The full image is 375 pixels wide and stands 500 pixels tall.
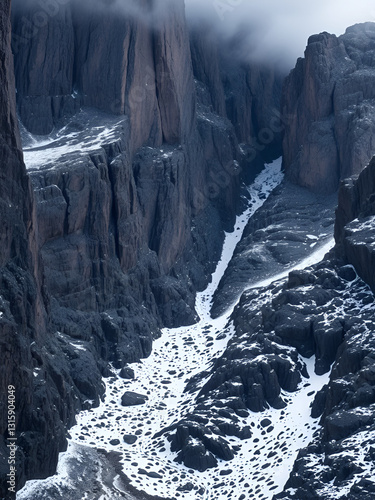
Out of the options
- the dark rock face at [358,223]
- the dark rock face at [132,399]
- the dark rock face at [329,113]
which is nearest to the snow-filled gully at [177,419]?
the dark rock face at [132,399]

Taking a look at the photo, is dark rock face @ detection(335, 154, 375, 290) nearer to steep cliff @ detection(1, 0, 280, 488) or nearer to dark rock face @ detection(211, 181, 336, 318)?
dark rock face @ detection(211, 181, 336, 318)

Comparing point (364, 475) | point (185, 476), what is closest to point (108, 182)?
point (185, 476)

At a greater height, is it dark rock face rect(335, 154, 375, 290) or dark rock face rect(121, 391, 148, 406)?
dark rock face rect(335, 154, 375, 290)

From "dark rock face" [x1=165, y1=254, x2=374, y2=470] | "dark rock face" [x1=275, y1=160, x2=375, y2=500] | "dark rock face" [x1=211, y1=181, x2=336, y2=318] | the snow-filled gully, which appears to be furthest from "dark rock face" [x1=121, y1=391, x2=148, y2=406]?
"dark rock face" [x1=211, y1=181, x2=336, y2=318]

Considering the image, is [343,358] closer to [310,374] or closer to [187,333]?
[310,374]

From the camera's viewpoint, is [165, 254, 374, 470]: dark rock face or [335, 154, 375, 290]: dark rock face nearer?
[165, 254, 374, 470]: dark rock face

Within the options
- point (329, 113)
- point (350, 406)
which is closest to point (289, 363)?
point (350, 406)

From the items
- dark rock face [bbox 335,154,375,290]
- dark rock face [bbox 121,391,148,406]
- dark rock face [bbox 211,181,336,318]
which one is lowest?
dark rock face [bbox 121,391,148,406]

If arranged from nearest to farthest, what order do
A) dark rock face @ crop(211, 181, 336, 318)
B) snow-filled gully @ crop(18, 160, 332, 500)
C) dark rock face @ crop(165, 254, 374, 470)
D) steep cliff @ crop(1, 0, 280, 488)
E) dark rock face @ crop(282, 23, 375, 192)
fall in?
1. snow-filled gully @ crop(18, 160, 332, 500)
2. steep cliff @ crop(1, 0, 280, 488)
3. dark rock face @ crop(165, 254, 374, 470)
4. dark rock face @ crop(211, 181, 336, 318)
5. dark rock face @ crop(282, 23, 375, 192)
